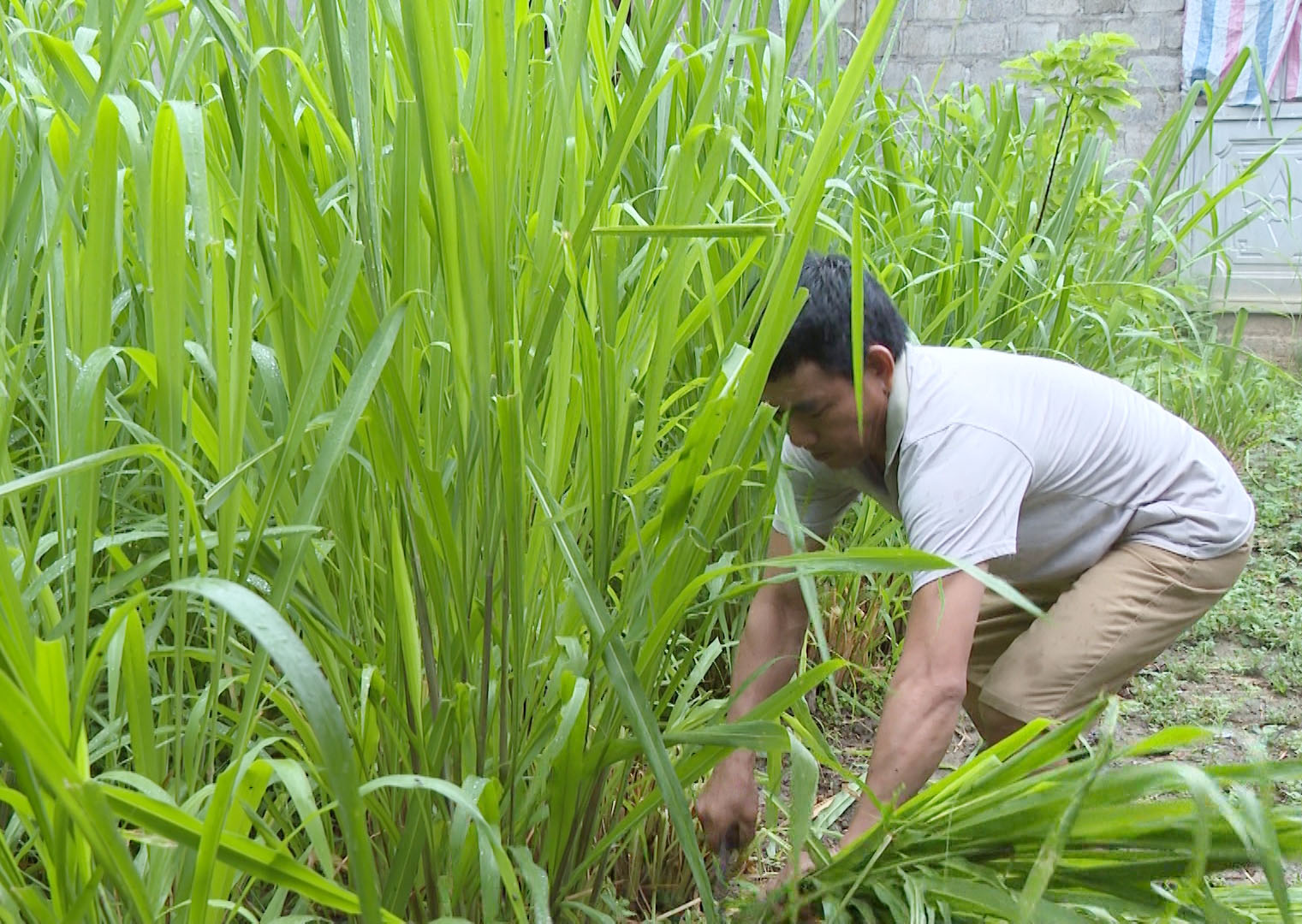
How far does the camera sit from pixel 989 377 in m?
1.70

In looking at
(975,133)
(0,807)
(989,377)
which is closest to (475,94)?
(0,807)

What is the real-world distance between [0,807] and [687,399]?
91 centimetres

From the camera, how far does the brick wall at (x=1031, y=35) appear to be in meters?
6.89

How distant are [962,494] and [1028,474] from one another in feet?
0.53

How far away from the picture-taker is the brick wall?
6887 millimetres

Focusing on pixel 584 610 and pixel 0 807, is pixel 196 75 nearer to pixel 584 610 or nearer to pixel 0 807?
pixel 0 807

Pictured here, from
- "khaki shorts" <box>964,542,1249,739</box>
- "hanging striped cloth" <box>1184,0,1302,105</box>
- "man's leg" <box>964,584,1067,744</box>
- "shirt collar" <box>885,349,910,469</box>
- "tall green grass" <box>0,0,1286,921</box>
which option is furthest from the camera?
"hanging striped cloth" <box>1184,0,1302,105</box>

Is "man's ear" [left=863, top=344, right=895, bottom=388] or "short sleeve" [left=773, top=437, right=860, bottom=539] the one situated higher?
"man's ear" [left=863, top=344, right=895, bottom=388]

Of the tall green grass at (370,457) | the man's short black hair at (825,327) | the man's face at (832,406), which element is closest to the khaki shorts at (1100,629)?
the man's face at (832,406)

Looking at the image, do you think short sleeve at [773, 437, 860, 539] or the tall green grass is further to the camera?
short sleeve at [773, 437, 860, 539]

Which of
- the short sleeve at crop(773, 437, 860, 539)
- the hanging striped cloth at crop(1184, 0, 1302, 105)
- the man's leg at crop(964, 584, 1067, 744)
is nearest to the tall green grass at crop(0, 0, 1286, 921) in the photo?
the short sleeve at crop(773, 437, 860, 539)

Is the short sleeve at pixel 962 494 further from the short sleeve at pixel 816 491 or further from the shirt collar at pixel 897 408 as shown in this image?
the short sleeve at pixel 816 491

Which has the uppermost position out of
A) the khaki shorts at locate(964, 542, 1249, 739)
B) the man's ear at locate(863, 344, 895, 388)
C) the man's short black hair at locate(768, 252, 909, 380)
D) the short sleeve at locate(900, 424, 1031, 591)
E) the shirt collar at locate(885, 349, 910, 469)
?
the man's short black hair at locate(768, 252, 909, 380)

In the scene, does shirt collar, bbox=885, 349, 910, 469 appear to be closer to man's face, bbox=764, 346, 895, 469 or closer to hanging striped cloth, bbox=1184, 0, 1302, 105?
man's face, bbox=764, 346, 895, 469
